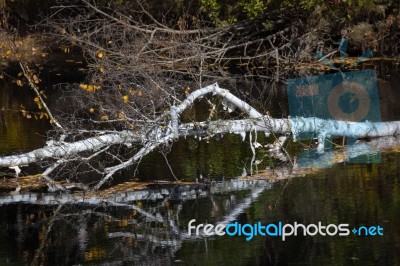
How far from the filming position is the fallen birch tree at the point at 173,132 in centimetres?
1191

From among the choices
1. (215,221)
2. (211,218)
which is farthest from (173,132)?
(215,221)

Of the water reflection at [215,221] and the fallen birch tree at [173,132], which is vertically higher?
the fallen birch tree at [173,132]

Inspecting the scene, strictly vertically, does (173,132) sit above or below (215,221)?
above

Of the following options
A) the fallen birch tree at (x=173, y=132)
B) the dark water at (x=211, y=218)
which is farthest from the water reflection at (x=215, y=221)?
the fallen birch tree at (x=173, y=132)

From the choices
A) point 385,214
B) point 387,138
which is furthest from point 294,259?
point 387,138

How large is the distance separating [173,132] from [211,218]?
2.29 metres

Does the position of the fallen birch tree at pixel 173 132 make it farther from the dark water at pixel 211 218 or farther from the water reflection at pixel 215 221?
the water reflection at pixel 215 221

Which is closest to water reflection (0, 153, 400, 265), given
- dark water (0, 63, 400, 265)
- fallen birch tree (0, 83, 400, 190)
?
dark water (0, 63, 400, 265)

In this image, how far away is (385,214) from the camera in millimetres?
9625

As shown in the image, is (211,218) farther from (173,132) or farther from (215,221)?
(173,132)

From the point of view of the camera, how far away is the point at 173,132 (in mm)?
11945

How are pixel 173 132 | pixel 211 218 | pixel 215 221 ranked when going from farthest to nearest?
pixel 173 132 → pixel 211 218 → pixel 215 221

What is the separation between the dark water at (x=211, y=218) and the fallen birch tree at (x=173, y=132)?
471 millimetres

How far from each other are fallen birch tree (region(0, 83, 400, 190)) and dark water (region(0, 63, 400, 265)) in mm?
471
